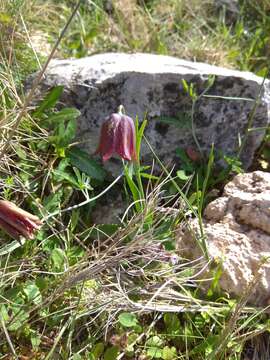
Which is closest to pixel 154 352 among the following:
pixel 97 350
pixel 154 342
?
pixel 154 342

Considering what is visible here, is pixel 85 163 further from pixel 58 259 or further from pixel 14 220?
pixel 14 220

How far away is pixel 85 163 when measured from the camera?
1769 mm

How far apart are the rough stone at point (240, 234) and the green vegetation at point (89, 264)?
43 millimetres

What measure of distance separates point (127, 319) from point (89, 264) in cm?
17

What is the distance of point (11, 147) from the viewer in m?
1.67

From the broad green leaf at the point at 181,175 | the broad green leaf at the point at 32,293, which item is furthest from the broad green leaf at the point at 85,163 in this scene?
the broad green leaf at the point at 32,293

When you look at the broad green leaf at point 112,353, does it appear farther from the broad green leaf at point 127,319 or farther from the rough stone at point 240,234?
the rough stone at point 240,234

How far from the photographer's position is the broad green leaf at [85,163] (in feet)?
5.76

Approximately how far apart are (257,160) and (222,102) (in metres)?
Result: 0.27

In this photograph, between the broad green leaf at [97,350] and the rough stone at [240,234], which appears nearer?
the broad green leaf at [97,350]

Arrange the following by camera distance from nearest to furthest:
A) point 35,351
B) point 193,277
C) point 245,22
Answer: point 35,351
point 193,277
point 245,22

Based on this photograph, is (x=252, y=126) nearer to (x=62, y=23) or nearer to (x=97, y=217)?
(x=97, y=217)

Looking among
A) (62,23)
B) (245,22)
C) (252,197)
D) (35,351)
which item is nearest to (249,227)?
(252,197)

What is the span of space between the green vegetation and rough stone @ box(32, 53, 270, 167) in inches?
3.1
